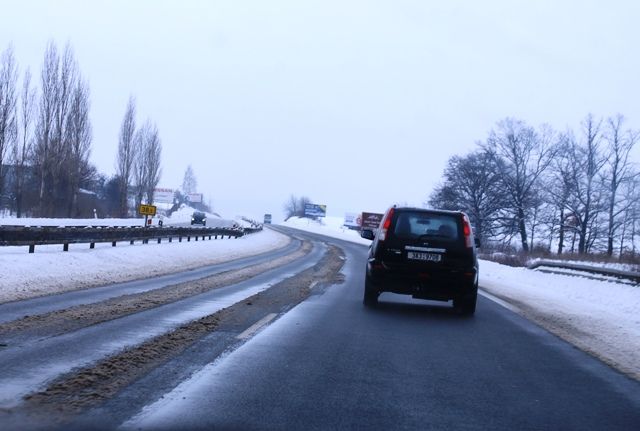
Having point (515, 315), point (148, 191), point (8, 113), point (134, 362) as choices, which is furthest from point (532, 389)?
point (148, 191)

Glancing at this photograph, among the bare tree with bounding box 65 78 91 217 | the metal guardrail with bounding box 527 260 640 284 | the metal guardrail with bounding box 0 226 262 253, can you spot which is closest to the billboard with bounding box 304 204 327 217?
the bare tree with bounding box 65 78 91 217

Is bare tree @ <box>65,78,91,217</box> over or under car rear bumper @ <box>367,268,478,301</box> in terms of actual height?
over

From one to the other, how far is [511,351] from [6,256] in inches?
496

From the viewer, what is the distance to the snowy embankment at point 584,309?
9.62 meters

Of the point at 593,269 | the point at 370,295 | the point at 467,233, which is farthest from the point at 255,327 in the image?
the point at 593,269

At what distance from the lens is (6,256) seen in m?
16.7

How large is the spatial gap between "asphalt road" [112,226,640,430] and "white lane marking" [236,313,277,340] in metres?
0.15

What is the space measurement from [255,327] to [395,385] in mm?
3410

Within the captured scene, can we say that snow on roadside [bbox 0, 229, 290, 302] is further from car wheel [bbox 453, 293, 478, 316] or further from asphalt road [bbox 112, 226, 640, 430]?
car wheel [bbox 453, 293, 478, 316]

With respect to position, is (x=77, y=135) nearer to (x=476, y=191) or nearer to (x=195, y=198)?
(x=476, y=191)

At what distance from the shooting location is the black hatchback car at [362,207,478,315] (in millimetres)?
11898

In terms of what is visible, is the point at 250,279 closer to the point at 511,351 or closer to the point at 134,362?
the point at 511,351

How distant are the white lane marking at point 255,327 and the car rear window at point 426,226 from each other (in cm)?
275

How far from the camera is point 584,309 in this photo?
1578 centimetres
